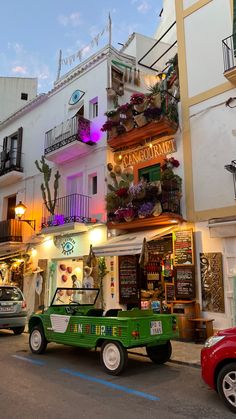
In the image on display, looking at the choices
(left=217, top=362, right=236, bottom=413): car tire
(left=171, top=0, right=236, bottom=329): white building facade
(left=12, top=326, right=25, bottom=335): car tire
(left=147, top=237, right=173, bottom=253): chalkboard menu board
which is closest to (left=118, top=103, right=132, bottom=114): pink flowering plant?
Answer: (left=171, top=0, right=236, bottom=329): white building facade

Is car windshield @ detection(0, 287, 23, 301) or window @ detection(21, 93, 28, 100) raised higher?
window @ detection(21, 93, 28, 100)

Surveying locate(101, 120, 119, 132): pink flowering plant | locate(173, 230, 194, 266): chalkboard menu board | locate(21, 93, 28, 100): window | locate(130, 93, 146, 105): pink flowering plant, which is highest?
locate(21, 93, 28, 100): window

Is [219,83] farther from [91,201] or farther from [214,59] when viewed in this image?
[91,201]

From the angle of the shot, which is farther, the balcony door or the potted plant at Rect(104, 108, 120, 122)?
the balcony door

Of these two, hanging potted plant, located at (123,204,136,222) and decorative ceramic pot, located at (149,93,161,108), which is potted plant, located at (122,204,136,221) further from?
decorative ceramic pot, located at (149,93,161,108)

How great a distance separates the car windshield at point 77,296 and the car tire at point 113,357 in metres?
2.30

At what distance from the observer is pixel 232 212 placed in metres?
10.4

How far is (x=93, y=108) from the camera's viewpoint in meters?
15.8

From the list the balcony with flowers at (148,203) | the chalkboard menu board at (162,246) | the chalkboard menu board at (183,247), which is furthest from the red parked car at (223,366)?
the chalkboard menu board at (162,246)

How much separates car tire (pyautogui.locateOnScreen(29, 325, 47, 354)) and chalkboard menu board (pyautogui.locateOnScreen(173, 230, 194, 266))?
181 inches

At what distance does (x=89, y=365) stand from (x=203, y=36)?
10721mm

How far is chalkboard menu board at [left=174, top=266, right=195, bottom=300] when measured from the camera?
1084 cm

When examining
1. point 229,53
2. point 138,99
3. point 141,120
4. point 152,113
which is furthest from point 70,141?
point 229,53

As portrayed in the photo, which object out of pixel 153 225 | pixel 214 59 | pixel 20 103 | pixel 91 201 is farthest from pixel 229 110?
pixel 20 103
